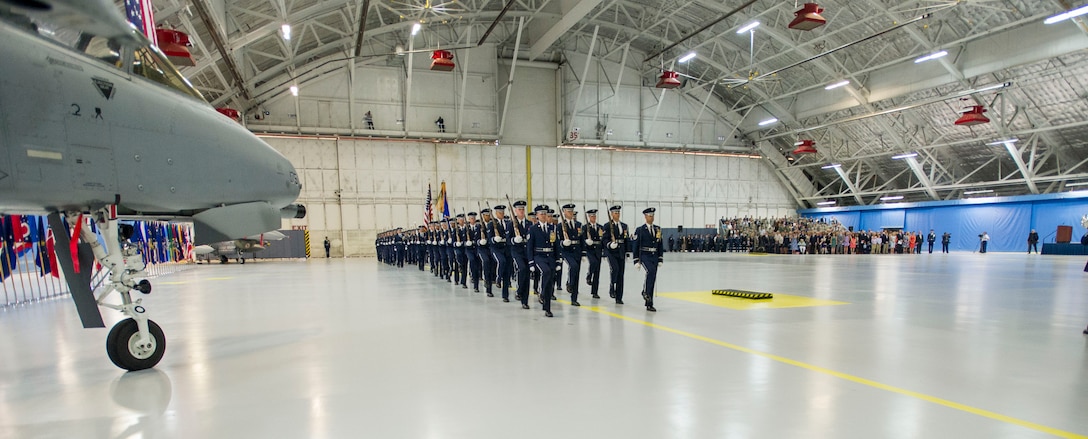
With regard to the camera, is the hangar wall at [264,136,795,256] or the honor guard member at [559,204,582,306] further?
the hangar wall at [264,136,795,256]

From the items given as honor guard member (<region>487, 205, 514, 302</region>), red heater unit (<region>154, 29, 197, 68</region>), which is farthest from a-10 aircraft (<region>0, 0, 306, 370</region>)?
red heater unit (<region>154, 29, 197, 68</region>)

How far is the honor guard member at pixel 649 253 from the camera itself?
8.27 meters

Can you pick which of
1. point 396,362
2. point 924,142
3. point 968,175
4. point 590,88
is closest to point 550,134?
point 590,88

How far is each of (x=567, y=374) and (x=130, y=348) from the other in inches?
165

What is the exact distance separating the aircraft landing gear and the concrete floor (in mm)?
216

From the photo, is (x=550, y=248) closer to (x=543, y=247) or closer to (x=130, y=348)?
(x=543, y=247)

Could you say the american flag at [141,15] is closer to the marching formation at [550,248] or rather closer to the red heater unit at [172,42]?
the red heater unit at [172,42]

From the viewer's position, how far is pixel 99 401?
3807mm

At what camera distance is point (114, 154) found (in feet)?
12.9

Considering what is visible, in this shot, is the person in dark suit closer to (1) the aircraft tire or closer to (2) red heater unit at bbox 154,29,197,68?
(1) the aircraft tire

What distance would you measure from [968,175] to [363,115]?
128 feet

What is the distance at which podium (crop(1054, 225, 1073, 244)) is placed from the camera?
27.5 meters

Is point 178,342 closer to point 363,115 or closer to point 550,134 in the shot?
point 363,115

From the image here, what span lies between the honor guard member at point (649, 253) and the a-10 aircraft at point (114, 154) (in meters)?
5.63
